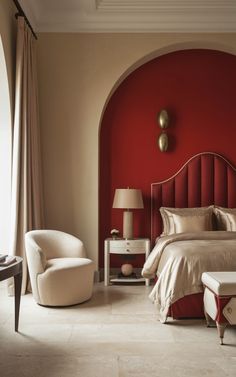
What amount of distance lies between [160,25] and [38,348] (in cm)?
406

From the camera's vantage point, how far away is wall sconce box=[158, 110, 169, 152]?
18.7 ft

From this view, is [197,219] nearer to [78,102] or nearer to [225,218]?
[225,218]

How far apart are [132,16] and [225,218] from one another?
8.88ft

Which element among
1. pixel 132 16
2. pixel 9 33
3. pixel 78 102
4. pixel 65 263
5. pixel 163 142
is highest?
pixel 132 16

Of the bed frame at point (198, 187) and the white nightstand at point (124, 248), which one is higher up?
the bed frame at point (198, 187)

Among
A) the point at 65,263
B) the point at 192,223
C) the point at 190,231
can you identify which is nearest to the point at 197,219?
the point at 192,223

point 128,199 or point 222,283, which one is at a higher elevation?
point 128,199

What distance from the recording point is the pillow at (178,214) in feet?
17.2

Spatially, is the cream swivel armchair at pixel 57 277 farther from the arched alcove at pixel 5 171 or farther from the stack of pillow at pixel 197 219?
the stack of pillow at pixel 197 219

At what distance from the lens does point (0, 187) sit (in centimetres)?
484

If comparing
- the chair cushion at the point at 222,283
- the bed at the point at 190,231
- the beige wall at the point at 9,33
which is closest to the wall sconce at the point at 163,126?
the bed at the point at 190,231

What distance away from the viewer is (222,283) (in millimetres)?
3215

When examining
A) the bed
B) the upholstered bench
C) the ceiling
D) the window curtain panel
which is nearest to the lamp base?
the bed

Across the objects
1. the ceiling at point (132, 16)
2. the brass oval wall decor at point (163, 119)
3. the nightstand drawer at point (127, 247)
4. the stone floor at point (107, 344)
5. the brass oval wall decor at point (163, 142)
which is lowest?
the stone floor at point (107, 344)
